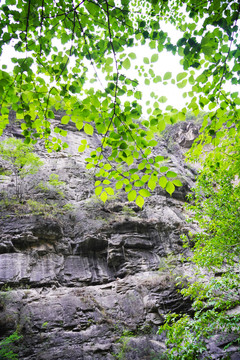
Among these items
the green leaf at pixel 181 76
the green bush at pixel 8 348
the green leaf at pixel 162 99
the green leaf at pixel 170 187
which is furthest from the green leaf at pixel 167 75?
the green bush at pixel 8 348

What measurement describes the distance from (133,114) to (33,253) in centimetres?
996

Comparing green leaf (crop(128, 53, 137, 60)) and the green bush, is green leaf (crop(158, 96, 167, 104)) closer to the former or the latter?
green leaf (crop(128, 53, 137, 60))

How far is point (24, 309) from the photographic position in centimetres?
820

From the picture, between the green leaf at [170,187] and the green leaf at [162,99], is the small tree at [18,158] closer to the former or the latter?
the green leaf at [162,99]

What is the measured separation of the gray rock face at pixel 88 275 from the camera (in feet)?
26.1

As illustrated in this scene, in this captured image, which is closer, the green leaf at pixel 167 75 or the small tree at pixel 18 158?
the green leaf at pixel 167 75

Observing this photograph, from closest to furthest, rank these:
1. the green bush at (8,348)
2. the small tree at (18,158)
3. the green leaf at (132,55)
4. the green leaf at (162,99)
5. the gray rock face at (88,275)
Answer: the green leaf at (132,55) → the green leaf at (162,99) → the green bush at (8,348) → the gray rock face at (88,275) → the small tree at (18,158)

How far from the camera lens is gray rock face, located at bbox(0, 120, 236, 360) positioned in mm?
7945

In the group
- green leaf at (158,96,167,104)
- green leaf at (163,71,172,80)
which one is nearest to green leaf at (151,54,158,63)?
green leaf at (163,71,172,80)

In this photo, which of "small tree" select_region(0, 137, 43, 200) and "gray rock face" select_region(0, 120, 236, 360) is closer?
"gray rock face" select_region(0, 120, 236, 360)

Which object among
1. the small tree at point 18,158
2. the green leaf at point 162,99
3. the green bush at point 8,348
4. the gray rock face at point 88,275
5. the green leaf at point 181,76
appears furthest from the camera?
the small tree at point 18,158

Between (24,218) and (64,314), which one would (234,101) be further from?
(24,218)

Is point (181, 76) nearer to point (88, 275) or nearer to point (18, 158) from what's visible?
point (88, 275)

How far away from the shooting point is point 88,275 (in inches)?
421
